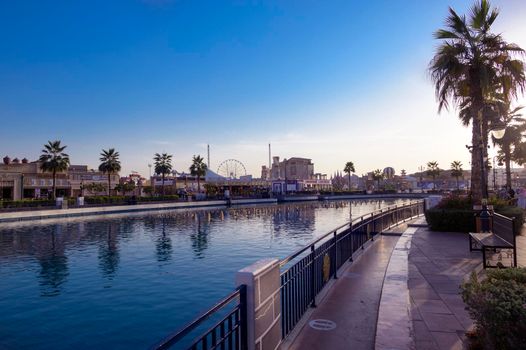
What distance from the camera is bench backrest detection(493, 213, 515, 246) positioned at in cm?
763

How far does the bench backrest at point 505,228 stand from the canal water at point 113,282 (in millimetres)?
7343

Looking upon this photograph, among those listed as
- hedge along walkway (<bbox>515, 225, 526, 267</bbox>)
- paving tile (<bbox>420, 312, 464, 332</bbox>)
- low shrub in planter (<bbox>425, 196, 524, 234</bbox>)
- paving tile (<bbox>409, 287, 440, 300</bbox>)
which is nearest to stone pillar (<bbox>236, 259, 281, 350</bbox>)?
paving tile (<bbox>420, 312, 464, 332</bbox>)

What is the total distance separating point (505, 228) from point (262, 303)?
696cm

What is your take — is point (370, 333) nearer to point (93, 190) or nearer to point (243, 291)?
point (243, 291)

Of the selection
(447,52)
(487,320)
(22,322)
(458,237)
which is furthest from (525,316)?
(447,52)

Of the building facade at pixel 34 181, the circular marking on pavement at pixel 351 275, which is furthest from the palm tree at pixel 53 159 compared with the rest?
the circular marking on pavement at pixel 351 275

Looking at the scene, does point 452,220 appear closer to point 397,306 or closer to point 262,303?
point 397,306

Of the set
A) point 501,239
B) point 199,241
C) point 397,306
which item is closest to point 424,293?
point 397,306

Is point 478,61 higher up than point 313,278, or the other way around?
point 478,61

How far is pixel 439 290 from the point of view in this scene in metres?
6.93

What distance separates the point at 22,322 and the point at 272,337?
7.70 meters

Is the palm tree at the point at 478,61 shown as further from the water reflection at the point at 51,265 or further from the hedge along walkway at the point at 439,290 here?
the water reflection at the point at 51,265

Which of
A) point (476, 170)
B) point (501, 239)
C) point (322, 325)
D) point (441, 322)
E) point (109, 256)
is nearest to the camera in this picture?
point (441, 322)

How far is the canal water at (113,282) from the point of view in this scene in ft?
27.0
